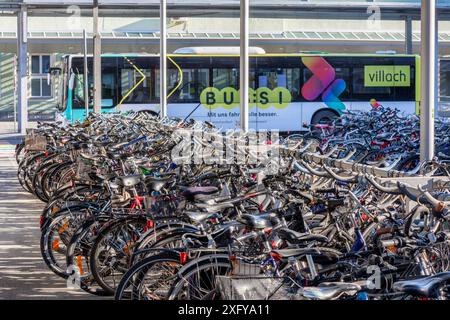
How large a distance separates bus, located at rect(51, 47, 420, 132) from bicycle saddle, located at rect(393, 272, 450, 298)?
2300 cm

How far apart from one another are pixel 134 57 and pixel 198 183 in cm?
2022

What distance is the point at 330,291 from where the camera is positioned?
3.62 meters

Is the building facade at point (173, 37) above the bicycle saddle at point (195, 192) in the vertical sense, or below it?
above

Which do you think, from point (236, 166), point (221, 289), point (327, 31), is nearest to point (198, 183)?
point (236, 166)

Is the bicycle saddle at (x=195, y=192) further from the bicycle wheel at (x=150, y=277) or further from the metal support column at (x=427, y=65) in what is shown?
the metal support column at (x=427, y=65)

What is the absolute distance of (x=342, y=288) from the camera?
145 inches

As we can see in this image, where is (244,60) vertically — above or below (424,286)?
above

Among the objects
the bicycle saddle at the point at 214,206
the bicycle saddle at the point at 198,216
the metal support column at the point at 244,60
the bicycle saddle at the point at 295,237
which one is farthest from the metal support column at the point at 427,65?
the metal support column at the point at 244,60

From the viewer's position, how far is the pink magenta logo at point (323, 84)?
2812 centimetres

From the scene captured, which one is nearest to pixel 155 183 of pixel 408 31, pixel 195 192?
pixel 195 192

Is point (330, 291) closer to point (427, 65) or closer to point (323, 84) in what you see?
point (427, 65)

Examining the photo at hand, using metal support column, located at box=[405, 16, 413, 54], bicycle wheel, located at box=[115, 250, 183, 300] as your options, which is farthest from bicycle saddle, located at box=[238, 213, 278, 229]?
metal support column, located at box=[405, 16, 413, 54]

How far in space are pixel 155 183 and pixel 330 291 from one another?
3.31m

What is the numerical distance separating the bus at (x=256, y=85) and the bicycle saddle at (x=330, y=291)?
2283 cm
